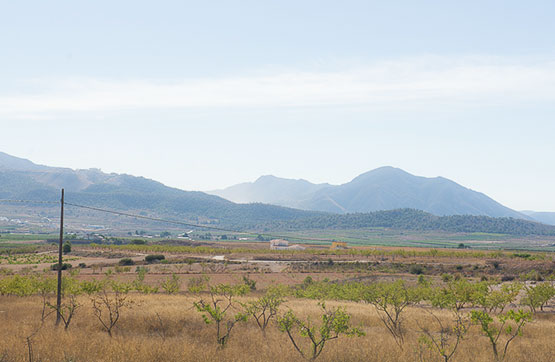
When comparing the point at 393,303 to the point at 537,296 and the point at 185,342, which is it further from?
the point at 185,342

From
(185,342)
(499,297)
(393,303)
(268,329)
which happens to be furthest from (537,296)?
(185,342)

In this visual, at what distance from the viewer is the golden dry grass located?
19.5 metres

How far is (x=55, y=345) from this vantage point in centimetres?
2056

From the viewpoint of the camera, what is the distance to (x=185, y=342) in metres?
21.2

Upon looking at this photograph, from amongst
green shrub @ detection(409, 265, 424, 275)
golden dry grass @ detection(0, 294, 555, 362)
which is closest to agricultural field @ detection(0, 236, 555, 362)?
golden dry grass @ detection(0, 294, 555, 362)

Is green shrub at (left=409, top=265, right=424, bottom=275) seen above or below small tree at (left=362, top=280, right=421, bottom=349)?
below

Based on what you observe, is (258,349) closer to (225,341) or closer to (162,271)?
(225,341)

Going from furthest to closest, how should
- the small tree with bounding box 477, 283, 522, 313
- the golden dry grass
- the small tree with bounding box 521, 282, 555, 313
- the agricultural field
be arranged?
the small tree with bounding box 521, 282, 555, 313 → the small tree with bounding box 477, 283, 522, 313 → the agricultural field → the golden dry grass

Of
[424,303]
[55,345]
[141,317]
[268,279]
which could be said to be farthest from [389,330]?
[268,279]

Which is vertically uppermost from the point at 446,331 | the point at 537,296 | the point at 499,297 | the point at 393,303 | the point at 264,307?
the point at 499,297

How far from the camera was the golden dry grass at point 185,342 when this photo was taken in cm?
1955

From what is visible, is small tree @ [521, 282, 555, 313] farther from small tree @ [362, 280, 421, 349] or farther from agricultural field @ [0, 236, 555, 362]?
small tree @ [362, 280, 421, 349]

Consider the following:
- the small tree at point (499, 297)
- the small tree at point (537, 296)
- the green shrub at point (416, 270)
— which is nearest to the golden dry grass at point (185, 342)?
the small tree at point (499, 297)

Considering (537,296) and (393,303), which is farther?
(537,296)
